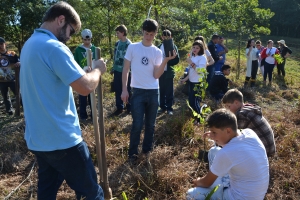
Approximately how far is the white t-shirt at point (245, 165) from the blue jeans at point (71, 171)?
1022 millimetres

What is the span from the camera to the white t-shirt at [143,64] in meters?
3.56

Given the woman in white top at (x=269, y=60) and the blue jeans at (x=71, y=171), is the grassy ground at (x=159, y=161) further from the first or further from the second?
the woman in white top at (x=269, y=60)

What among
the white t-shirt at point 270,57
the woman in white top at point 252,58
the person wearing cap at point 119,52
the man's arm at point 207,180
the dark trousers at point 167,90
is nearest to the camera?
the man's arm at point 207,180

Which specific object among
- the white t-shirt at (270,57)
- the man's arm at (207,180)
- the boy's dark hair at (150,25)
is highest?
the boy's dark hair at (150,25)

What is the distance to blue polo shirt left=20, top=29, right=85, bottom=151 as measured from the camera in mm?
1878

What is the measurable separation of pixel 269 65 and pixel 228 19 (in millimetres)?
2026

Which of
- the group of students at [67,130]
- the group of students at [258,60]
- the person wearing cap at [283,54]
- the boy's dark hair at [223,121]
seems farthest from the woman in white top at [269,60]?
the boy's dark hair at [223,121]

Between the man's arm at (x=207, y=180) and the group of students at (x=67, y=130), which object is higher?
the group of students at (x=67, y=130)

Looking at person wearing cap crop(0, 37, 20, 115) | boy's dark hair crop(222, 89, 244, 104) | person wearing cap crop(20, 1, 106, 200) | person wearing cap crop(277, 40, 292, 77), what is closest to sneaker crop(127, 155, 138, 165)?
boy's dark hair crop(222, 89, 244, 104)

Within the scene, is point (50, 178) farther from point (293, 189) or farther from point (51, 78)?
point (293, 189)

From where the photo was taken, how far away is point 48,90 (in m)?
1.94

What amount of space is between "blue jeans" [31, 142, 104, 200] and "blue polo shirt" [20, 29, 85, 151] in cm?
7

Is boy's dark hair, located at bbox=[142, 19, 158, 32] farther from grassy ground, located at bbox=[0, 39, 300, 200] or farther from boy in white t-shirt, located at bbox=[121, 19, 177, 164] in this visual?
grassy ground, located at bbox=[0, 39, 300, 200]

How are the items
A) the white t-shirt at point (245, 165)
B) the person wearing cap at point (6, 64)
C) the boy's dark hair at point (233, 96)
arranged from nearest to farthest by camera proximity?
1. the white t-shirt at point (245, 165)
2. the boy's dark hair at point (233, 96)
3. the person wearing cap at point (6, 64)
